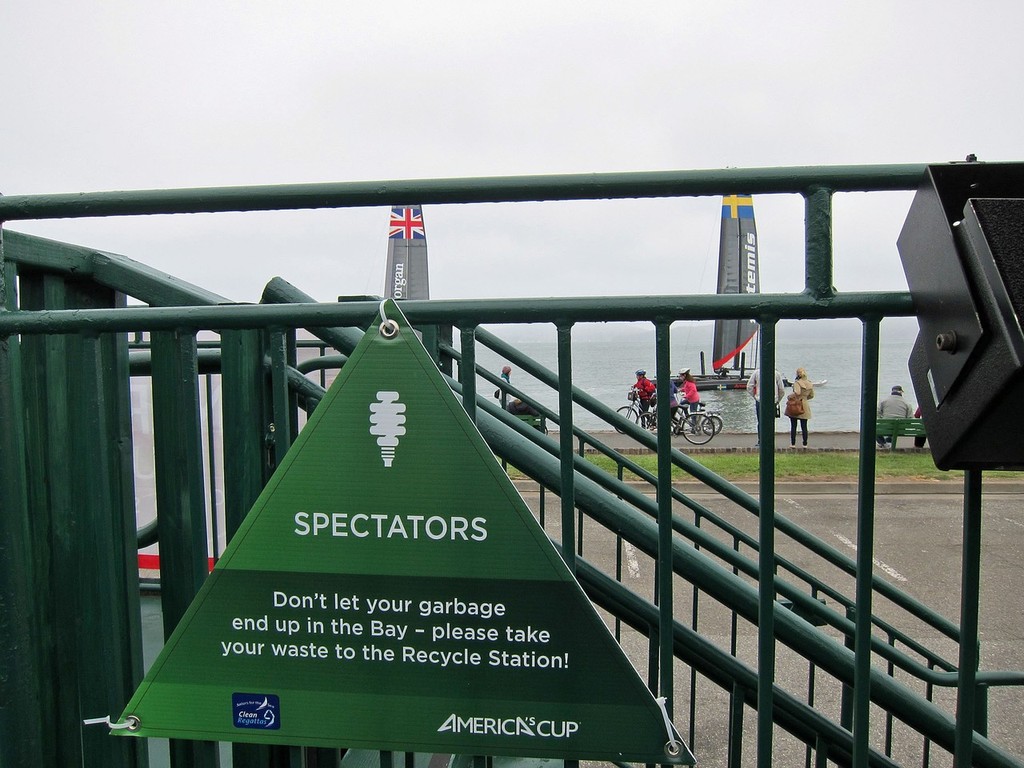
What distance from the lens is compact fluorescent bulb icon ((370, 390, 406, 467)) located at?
1.29m

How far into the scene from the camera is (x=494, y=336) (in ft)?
12.0

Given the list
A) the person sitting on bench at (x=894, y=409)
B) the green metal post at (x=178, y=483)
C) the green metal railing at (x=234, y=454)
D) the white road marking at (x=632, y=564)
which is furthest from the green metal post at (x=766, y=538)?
the person sitting on bench at (x=894, y=409)

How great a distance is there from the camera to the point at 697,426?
18.0 meters

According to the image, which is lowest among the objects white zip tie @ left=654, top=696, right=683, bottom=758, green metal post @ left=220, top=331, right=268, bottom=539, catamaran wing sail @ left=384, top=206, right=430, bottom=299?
white zip tie @ left=654, top=696, right=683, bottom=758

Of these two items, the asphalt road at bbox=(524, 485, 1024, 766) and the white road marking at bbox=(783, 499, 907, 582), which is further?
the white road marking at bbox=(783, 499, 907, 582)

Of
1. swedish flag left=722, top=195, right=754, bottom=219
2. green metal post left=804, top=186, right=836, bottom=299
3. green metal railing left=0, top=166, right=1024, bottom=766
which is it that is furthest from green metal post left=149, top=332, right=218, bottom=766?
swedish flag left=722, top=195, right=754, bottom=219

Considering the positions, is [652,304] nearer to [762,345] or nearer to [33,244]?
[762,345]

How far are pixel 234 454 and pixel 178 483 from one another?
0.56ft

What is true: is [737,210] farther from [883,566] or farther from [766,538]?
[766,538]

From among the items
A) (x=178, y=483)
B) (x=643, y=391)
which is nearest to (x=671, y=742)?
(x=178, y=483)

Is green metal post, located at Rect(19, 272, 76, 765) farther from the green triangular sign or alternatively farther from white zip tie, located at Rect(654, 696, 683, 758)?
white zip tie, located at Rect(654, 696, 683, 758)

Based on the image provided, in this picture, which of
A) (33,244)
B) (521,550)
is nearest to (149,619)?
(33,244)

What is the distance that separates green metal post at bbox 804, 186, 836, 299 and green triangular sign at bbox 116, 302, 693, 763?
0.67 meters

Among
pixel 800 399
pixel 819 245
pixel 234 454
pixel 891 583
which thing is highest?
pixel 819 245
